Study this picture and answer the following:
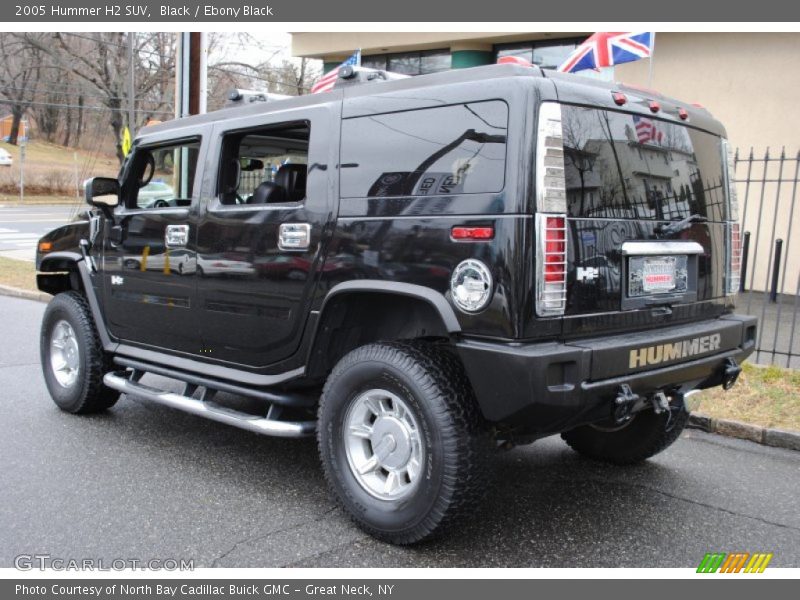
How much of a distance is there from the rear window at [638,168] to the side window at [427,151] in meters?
0.32

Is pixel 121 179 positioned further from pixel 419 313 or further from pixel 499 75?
pixel 499 75

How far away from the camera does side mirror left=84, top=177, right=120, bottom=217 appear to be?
4.95m

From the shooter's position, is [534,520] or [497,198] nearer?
[497,198]

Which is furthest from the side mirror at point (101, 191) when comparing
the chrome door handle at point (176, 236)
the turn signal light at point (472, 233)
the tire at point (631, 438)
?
the tire at point (631, 438)

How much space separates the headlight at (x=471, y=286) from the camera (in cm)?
306

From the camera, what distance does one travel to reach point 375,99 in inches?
143

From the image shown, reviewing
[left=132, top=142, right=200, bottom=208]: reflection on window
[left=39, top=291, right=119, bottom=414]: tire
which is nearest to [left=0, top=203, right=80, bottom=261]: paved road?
[left=39, top=291, right=119, bottom=414]: tire

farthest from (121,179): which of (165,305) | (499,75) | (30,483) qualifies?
(499,75)

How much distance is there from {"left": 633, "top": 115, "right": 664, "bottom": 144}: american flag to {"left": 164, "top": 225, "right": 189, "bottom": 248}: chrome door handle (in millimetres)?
2554

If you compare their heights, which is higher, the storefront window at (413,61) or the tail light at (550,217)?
the storefront window at (413,61)

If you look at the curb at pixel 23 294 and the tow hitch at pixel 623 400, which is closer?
the tow hitch at pixel 623 400

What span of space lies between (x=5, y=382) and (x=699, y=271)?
5536mm

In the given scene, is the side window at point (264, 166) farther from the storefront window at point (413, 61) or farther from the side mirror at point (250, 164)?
the storefront window at point (413, 61)

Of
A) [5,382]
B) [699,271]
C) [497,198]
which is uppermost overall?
[497,198]
